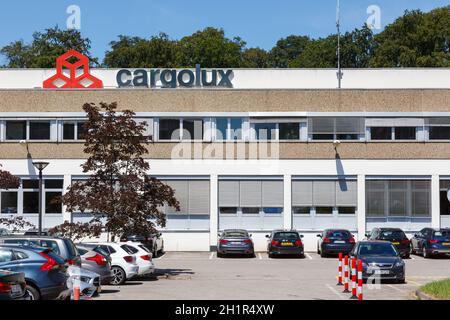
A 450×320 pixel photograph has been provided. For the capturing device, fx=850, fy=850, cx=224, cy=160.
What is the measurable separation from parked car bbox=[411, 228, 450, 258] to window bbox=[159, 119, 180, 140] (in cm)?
1487

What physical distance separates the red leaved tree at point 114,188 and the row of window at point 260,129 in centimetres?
1501

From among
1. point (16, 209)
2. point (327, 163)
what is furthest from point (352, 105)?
point (16, 209)

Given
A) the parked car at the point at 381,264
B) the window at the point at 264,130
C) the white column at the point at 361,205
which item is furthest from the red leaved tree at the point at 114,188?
the white column at the point at 361,205

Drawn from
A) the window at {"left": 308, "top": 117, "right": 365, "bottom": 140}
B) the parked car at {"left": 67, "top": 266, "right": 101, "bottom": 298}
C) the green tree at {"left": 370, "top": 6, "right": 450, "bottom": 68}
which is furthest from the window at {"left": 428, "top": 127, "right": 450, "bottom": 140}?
the green tree at {"left": 370, "top": 6, "right": 450, "bottom": 68}

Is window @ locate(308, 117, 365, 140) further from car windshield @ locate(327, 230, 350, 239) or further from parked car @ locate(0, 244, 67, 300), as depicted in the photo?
parked car @ locate(0, 244, 67, 300)

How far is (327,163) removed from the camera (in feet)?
Answer: 157

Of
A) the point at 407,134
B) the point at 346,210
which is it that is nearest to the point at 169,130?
the point at 346,210

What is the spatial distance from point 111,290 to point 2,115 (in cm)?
2531

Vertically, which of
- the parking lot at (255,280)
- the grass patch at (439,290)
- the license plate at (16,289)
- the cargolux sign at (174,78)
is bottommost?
the parking lot at (255,280)

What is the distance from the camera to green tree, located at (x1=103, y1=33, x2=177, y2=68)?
271 feet

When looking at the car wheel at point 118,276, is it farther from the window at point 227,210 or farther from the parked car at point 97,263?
the window at point 227,210

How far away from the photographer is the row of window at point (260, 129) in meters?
48.5

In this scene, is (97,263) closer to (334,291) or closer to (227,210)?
(334,291)

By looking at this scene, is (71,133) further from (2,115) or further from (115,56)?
(115,56)
